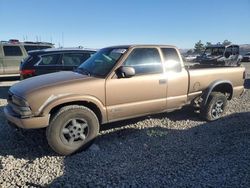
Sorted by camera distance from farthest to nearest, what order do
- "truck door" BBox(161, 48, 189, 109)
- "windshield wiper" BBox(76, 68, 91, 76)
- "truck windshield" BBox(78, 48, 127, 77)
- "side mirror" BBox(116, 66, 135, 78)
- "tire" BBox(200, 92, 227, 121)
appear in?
"tire" BBox(200, 92, 227, 121)
"truck door" BBox(161, 48, 189, 109)
"windshield wiper" BBox(76, 68, 91, 76)
"truck windshield" BBox(78, 48, 127, 77)
"side mirror" BBox(116, 66, 135, 78)

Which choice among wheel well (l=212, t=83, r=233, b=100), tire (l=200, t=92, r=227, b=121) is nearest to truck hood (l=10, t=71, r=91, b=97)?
tire (l=200, t=92, r=227, b=121)

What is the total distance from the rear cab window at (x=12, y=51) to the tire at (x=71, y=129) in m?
9.61

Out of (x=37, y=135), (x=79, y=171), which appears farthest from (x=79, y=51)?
(x=79, y=171)

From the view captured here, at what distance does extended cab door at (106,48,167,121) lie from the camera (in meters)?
5.29

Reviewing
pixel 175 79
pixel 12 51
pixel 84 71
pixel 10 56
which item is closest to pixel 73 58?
pixel 84 71

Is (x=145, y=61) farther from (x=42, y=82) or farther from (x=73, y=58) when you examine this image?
(x=73, y=58)

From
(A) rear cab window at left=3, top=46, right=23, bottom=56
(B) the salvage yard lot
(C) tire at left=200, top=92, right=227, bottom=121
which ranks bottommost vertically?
(B) the salvage yard lot

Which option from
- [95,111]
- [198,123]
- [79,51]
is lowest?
[198,123]

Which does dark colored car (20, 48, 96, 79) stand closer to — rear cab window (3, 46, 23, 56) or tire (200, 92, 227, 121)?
rear cab window (3, 46, 23, 56)

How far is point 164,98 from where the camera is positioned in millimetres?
5977

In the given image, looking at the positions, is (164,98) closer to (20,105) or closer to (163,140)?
(163,140)

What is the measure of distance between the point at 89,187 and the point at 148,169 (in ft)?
3.13

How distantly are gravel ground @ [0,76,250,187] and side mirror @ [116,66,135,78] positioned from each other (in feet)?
4.10

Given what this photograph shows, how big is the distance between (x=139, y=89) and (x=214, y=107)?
2.32m
